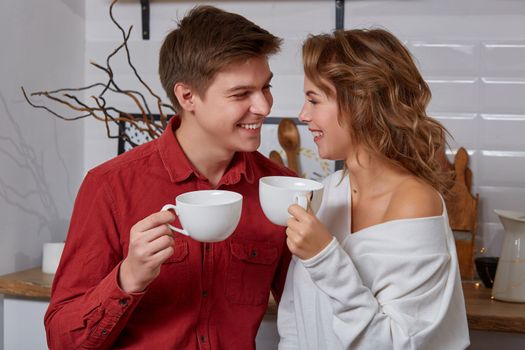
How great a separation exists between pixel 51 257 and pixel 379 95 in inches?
43.4

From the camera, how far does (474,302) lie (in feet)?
5.86

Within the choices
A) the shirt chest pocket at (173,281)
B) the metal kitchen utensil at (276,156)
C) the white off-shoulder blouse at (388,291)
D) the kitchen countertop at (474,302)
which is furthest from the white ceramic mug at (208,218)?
the metal kitchen utensil at (276,156)

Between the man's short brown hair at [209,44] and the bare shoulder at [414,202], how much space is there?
40 centimetres

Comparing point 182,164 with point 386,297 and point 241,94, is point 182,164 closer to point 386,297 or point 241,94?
point 241,94

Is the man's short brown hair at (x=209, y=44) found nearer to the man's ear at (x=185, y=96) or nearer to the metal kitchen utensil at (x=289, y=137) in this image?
the man's ear at (x=185, y=96)

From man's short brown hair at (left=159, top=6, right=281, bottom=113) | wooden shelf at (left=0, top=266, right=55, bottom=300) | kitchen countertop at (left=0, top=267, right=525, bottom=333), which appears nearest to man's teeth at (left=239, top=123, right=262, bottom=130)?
man's short brown hair at (left=159, top=6, right=281, bottom=113)

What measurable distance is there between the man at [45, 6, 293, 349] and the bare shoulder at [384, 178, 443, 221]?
1.00 ft

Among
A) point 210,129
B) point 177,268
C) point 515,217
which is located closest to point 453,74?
point 515,217

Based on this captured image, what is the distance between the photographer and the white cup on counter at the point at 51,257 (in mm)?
1998

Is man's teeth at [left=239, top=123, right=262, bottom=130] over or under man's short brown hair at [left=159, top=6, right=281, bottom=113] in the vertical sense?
under

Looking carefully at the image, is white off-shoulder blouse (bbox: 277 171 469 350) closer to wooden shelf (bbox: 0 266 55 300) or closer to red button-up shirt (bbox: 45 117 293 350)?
red button-up shirt (bbox: 45 117 293 350)

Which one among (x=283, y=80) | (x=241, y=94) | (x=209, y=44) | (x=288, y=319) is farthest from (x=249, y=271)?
(x=283, y=80)

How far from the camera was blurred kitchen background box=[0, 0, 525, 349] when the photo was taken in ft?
6.49

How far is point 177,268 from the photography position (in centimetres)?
143
